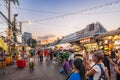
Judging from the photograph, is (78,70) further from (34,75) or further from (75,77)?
(34,75)

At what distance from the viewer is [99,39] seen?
2722 centimetres

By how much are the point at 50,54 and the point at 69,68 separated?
69.3 feet

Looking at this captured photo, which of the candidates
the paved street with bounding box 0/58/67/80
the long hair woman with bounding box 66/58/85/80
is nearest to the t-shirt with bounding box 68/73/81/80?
the long hair woman with bounding box 66/58/85/80

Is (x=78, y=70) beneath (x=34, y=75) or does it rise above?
above

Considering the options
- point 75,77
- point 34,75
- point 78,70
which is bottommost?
point 34,75

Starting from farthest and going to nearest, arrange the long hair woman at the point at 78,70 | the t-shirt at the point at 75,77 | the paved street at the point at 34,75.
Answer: the paved street at the point at 34,75, the long hair woman at the point at 78,70, the t-shirt at the point at 75,77

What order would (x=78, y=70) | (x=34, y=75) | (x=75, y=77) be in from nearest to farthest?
(x=75, y=77) < (x=78, y=70) < (x=34, y=75)

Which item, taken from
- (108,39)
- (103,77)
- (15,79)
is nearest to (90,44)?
(108,39)

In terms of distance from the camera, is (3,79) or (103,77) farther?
(3,79)

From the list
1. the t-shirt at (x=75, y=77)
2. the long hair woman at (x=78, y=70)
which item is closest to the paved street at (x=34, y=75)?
the long hair woman at (x=78, y=70)

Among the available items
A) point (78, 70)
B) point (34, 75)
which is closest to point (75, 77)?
point (78, 70)

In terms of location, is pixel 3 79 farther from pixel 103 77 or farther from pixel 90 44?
pixel 90 44

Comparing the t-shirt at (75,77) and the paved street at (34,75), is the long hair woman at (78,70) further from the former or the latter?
the paved street at (34,75)

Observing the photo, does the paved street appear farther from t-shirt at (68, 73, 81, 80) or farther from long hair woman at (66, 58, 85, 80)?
t-shirt at (68, 73, 81, 80)
